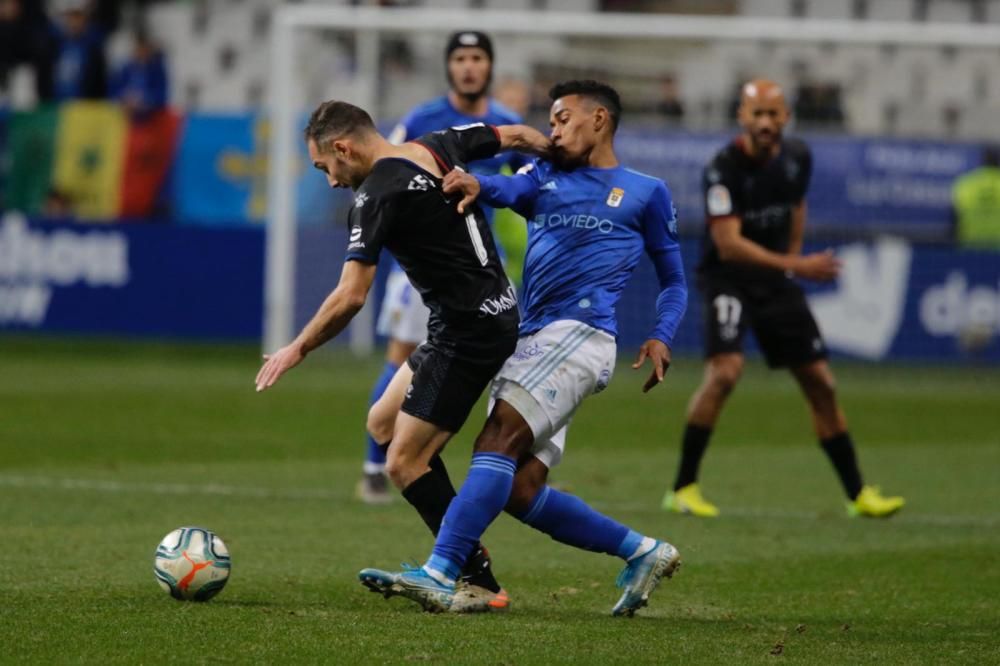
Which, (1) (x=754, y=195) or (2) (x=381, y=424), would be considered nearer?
(2) (x=381, y=424)

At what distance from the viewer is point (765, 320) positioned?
9922 mm

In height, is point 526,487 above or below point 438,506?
above

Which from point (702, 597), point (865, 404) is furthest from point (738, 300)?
point (865, 404)

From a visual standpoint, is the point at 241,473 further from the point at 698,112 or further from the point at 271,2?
the point at 271,2

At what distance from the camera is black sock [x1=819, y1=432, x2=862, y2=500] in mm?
9867

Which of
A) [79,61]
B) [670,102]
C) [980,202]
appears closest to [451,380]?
[670,102]

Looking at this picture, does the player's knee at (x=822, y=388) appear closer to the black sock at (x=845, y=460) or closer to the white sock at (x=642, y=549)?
the black sock at (x=845, y=460)

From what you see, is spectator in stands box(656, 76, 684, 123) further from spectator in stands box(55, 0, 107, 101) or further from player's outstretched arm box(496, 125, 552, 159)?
player's outstretched arm box(496, 125, 552, 159)

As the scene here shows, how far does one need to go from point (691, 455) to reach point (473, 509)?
12.0ft

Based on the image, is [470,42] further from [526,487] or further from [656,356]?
[526,487]

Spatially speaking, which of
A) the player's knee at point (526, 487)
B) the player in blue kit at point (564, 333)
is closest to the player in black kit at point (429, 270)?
the player in blue kit at point (564, 333)

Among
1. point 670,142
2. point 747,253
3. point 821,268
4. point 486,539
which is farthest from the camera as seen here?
point 670,142

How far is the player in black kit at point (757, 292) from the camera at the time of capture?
972 cm

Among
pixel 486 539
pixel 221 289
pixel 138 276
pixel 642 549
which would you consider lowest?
pixel 221 289
